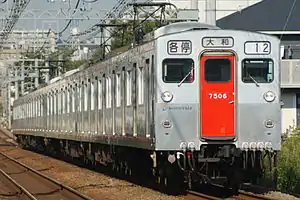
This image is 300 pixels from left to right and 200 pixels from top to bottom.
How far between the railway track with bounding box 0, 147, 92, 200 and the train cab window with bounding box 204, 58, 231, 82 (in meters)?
3.02

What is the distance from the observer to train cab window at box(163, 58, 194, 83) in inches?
476

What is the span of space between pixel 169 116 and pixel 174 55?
1.08 metres

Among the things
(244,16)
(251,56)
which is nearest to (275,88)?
(251,56)

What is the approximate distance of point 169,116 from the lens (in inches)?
468

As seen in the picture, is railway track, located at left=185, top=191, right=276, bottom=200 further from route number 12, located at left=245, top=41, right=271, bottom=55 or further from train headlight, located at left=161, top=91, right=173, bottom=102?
route number 12, located at left=245, top=41, right=271, bottom=55

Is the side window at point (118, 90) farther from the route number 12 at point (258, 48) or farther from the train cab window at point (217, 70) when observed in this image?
the route number 12 at point (258, 48)

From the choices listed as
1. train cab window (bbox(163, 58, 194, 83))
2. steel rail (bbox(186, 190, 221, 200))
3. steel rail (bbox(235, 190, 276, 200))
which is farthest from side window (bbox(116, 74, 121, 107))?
steel rail (bbox(235, 190, 276, 200))

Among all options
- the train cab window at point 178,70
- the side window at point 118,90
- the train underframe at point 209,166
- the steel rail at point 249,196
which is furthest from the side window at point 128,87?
the steel rail at point 249,196

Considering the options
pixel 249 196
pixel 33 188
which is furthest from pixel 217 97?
pixel 33 188

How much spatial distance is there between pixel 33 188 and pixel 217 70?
584cm

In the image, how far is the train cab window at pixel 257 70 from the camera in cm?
1218

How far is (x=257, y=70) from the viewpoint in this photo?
12281 mm

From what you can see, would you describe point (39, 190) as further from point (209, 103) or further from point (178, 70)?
point (209, 103)

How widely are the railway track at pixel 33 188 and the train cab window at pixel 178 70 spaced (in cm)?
256
